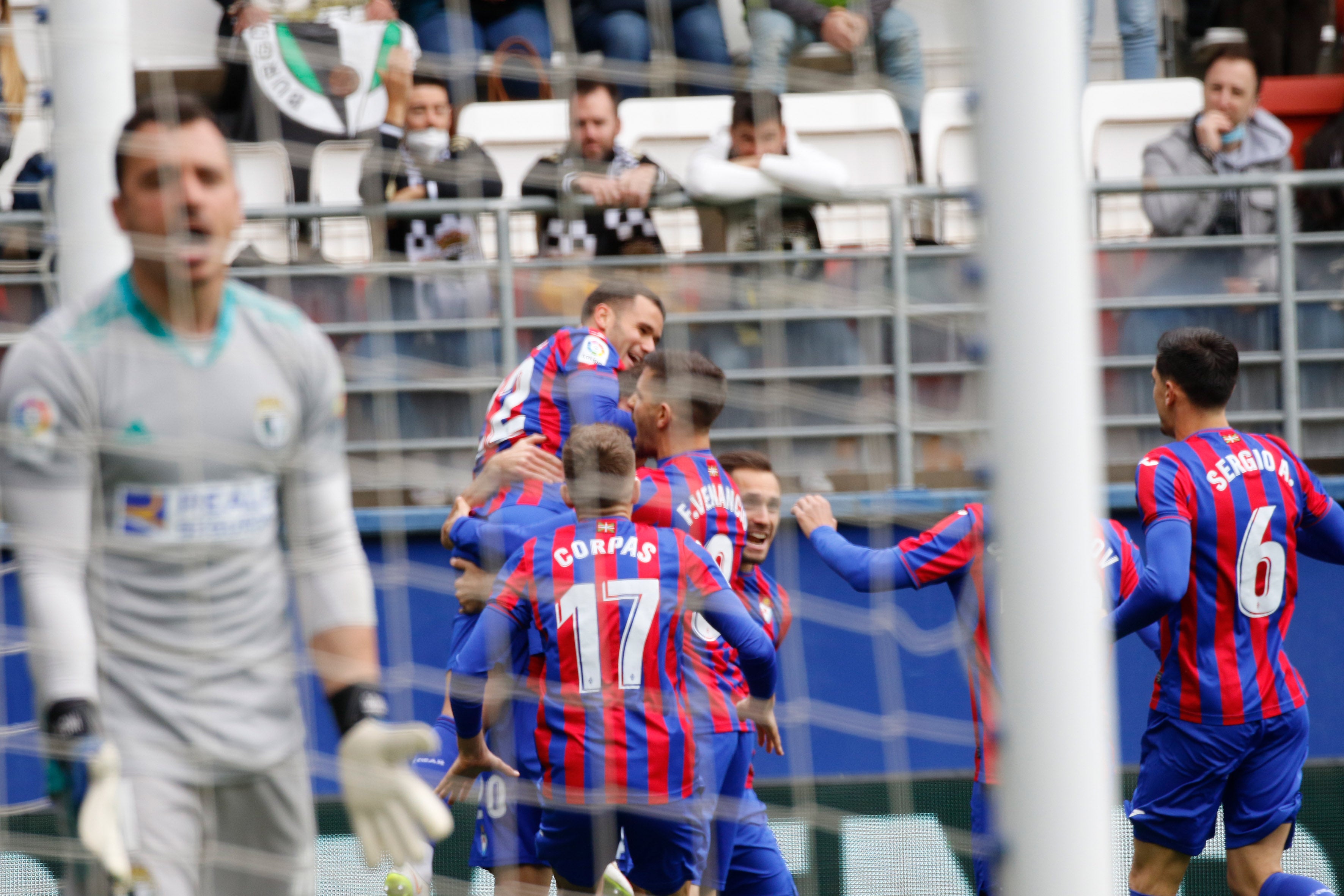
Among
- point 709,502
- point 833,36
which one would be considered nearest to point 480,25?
point 833,36

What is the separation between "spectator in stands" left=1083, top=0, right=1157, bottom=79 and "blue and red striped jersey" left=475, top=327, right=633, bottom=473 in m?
3.53

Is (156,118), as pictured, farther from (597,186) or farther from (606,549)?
(597,186)

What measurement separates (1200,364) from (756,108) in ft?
6.45

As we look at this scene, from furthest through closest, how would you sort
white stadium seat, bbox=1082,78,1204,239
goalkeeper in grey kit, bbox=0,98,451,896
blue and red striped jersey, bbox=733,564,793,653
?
1. white stadium seat, bbox=1082,78,1204,239
2. blue and red striped jersey, bbox=733,564,793,653
3. goalkeeper in grey kit, bbox=0,98,451,896

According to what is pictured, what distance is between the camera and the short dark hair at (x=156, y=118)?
7.32ft

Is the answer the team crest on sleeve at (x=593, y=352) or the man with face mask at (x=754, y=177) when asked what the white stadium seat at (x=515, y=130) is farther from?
the team crest on sleeve at (x=593, y=352)

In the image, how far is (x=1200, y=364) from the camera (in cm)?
402

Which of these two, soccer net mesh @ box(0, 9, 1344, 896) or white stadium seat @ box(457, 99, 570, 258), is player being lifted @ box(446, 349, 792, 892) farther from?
white stadium seat @ box(457, 99, 570, 258)

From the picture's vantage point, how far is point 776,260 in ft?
17.5

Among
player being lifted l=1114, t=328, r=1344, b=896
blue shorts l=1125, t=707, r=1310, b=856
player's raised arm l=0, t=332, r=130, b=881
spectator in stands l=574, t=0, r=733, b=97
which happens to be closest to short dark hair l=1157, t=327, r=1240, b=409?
player being lifted l=1114, t=328, r=1344, b=896

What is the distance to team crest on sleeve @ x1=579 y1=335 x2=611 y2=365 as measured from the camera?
172 inches

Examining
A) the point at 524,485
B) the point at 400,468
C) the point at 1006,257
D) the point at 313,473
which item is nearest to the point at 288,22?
the point at 400,468

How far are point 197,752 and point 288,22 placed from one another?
3702mm

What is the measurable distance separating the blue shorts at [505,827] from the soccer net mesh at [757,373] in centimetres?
78
